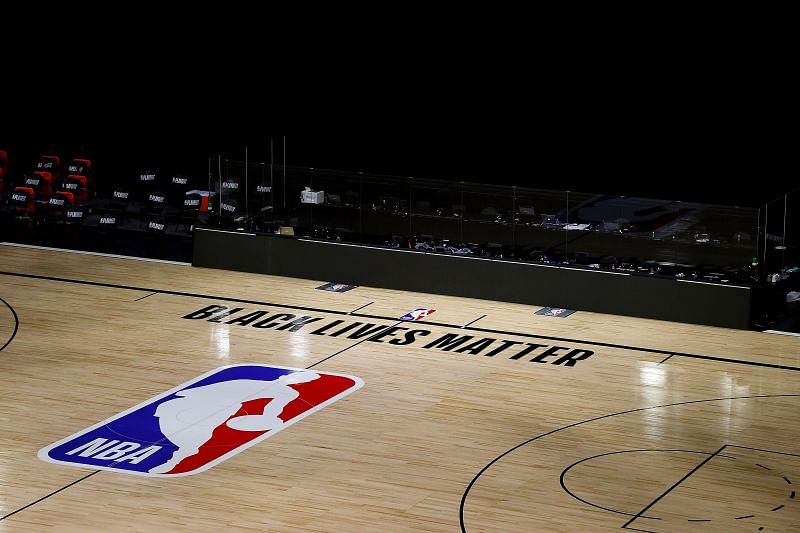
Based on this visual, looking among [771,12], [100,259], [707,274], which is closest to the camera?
[707,274]

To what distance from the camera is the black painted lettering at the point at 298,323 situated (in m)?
18.8

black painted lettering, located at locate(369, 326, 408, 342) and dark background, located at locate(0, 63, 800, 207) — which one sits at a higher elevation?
dark background, located at locate(0, 63, 800, 207)

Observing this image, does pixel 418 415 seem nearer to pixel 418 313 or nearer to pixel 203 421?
pixel 203 421

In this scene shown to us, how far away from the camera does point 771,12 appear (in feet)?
68.7

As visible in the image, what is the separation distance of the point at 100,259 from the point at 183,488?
34.0 feet

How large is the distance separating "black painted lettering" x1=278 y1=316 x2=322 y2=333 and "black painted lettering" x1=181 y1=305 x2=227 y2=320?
1213mm

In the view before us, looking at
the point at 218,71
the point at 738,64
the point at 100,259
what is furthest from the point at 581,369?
the point at 218,71

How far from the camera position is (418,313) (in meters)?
19.8

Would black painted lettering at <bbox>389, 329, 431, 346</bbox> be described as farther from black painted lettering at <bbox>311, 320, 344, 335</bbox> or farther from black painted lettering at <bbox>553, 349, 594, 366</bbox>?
black painted lettering at <bbox>553, 349, 594, 366</bbox>

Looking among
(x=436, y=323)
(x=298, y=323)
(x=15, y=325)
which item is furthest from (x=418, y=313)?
(x=15, y=325)

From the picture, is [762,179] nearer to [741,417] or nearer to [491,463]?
[741,417]

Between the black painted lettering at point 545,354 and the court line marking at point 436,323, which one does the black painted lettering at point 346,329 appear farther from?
the black painted lettering at point 545,354

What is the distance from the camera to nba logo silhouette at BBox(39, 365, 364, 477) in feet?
45.3

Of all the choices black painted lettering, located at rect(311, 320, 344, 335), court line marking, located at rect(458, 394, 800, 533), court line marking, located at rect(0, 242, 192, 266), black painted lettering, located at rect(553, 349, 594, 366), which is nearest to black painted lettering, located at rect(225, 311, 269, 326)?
black painted lettering, located at rect(311, 320, 344, 335)
